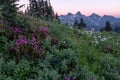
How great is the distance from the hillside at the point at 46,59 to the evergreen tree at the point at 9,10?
466mm

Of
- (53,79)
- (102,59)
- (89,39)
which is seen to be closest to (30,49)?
(53,79)

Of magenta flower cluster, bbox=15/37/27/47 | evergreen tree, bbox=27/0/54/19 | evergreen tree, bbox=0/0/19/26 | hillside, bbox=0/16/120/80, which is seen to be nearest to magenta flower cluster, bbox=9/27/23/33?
hillside, bbox=0/16/120/80

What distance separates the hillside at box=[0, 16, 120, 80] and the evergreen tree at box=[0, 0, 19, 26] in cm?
47

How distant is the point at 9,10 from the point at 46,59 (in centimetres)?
273

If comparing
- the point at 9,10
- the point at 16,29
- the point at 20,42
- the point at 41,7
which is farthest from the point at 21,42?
the point at 41,7

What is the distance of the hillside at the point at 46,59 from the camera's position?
28.2ft

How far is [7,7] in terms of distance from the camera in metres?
10.8

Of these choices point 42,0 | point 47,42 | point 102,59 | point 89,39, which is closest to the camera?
point 47,42

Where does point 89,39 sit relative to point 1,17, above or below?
below

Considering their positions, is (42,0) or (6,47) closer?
(6,47)

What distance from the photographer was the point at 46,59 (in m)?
A: 9.38

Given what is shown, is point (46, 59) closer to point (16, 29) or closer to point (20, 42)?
point (20, 42)

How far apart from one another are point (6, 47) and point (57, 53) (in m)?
1.62

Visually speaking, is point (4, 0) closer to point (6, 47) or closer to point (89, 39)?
point (6, 47)
